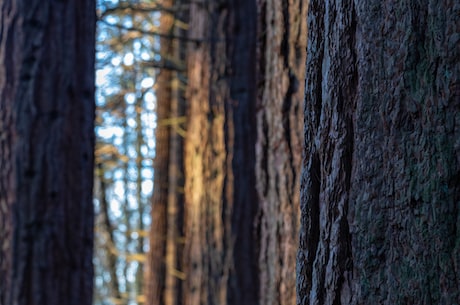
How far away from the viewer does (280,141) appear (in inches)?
143

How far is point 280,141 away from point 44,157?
5.08ft

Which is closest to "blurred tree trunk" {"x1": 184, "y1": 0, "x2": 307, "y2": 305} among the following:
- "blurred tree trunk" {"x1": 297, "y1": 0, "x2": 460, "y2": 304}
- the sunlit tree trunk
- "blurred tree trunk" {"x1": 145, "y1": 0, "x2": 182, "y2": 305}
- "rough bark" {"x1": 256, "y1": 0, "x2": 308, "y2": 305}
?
"rough bark" {"x1": 256, "y1": 0, "x2": 308, "y2": 305}

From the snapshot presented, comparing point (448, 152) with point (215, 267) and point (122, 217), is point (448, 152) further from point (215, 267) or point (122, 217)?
point (122, 217)

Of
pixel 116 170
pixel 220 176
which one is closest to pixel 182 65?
pixel 220 176

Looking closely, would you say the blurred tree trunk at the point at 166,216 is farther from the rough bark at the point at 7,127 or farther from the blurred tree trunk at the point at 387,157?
the blurred tree trunk at the point at 387,157

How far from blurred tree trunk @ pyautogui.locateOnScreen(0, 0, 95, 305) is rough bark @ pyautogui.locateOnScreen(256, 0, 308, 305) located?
134cm

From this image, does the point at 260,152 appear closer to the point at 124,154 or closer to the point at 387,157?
the point at 387,157

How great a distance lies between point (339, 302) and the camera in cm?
146

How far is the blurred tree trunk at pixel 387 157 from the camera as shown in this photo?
1.31 metres

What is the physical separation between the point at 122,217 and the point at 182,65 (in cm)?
749

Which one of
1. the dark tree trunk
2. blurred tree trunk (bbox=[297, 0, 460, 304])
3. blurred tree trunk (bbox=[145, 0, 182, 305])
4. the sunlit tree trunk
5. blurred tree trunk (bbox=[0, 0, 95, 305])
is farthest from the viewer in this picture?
the sunlit tree trunk

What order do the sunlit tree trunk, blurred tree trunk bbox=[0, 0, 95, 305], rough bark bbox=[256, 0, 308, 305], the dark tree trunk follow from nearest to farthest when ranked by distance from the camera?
rough bark bbox=[256, 0, 308, 305] < blurred tree trunk bbox=[0, 0, 95, 305] < the dark tree trunk < the sunlit tree trunk

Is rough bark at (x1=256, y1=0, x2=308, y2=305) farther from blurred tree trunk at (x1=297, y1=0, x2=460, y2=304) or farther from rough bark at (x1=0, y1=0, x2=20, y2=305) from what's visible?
blurred tree trunk at (x1=297, y1=0, x2=460, y2=304)

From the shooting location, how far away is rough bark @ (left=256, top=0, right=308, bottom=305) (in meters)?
3.58
